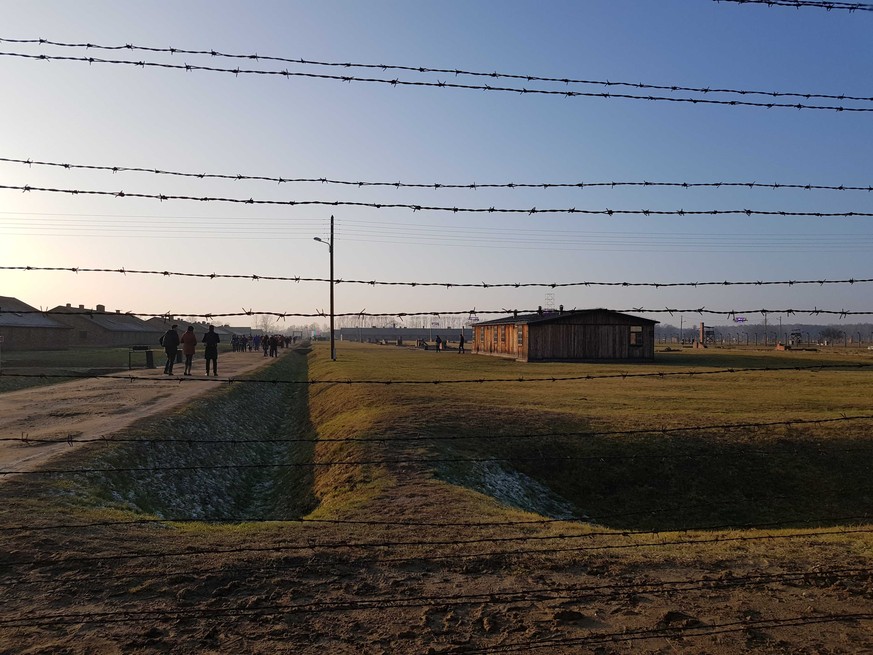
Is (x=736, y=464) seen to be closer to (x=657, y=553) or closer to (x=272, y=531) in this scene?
(x=657, y=553)

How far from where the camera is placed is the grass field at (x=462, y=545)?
4863mm

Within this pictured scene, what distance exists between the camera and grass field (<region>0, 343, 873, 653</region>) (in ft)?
16.0

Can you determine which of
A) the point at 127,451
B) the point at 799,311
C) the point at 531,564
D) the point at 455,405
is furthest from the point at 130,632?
the point at 455,405

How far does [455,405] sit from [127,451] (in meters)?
9.39

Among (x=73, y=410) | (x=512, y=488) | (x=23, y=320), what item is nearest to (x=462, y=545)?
(x=512, y=488)

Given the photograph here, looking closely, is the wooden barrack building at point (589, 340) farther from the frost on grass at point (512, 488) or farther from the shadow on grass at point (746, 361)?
the frost on grass at point (512, 488)

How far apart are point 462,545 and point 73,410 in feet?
56.1

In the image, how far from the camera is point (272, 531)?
302 inches

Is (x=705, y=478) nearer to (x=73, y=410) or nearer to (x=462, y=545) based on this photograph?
(x=462, y=545)

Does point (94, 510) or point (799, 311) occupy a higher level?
point (799, 311)

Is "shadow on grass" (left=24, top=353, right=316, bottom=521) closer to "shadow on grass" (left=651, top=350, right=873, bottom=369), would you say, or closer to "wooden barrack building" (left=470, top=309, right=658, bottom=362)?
"wooden barrack building" (left=470, top=309, right=658, bottom=362)

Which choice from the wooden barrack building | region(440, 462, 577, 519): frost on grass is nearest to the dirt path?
region(440, 462, 577, 519): frost on grass

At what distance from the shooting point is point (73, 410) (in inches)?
759

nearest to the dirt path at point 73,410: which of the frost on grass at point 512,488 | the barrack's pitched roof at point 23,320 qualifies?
the frost on grass at point 512,488
